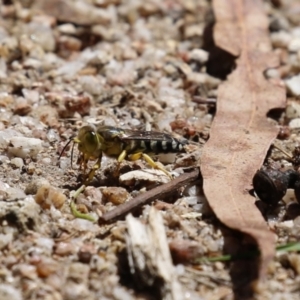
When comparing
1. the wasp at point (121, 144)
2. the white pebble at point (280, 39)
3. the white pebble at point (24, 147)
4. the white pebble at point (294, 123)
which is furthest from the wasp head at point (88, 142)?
the white pebble at point (280, 39)

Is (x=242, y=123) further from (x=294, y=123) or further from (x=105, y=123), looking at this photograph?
(x=105, y=123)

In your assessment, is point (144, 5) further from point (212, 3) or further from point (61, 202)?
point (61, 202)

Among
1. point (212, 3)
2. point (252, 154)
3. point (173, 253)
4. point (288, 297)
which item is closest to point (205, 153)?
point (252, 154)

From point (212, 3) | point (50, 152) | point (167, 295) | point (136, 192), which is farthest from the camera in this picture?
point (212, 3)

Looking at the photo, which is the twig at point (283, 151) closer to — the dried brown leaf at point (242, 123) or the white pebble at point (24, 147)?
the dried brown leaf at point (242, 123)

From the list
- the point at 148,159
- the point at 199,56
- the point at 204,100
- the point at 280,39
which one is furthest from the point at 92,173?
the point at 280,39

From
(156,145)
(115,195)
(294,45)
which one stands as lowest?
(115,195)
